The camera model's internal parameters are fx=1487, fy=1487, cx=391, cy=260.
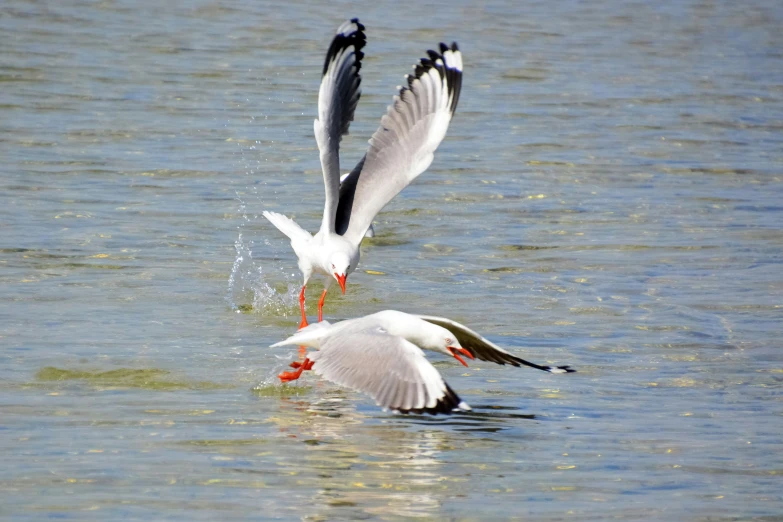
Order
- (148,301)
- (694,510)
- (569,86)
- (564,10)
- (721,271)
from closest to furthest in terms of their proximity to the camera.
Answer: (694,510), (148,301), (721,271), (569,86), (564,10)

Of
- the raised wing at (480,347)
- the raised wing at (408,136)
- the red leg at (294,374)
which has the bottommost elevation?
the red leg at (294,374)

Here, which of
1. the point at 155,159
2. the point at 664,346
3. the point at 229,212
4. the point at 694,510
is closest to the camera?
the point at 694,510

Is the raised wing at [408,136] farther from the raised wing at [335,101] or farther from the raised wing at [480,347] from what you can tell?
the raised wing at [480,347]

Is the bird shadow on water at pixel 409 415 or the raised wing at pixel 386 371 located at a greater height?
the raised wing at pixel 386 371

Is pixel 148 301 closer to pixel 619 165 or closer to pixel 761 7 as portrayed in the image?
pixel 619 165

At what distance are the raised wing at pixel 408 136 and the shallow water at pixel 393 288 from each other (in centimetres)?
64

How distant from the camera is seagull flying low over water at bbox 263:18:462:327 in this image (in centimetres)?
904

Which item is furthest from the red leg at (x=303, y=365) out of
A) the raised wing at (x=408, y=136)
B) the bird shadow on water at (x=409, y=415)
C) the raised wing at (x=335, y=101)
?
the raised wing at (x=408, y=136)

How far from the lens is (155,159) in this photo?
13500 millimetres

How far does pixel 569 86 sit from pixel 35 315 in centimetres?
1161

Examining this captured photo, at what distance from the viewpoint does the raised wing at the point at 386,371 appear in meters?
6.18

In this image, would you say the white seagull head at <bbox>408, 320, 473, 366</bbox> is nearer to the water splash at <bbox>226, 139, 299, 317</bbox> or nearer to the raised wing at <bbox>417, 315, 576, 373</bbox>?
the raised wing at <bbox>417, 315, 576, 373</bbox>

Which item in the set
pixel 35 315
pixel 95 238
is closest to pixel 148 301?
pixel 35 315

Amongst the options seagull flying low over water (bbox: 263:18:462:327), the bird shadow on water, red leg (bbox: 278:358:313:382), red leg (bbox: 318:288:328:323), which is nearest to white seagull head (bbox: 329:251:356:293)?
seagull flying low over water (bbox: 263:18:462:327)
